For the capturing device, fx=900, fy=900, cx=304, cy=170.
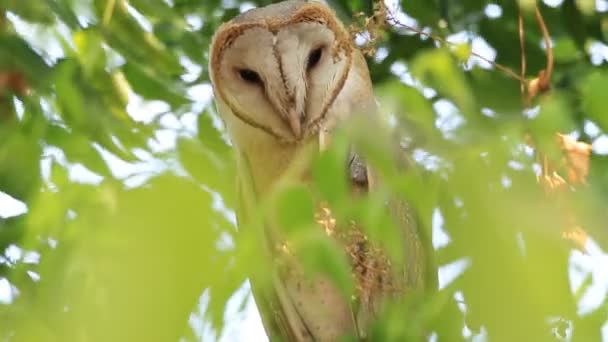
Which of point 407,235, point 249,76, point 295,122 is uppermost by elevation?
point 249,76

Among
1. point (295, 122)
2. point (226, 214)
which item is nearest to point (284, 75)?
point (295, 122)

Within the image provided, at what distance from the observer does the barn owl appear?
8.32 ft

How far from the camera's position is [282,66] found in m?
2.51

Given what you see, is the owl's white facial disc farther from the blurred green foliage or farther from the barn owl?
the blurred green foliage

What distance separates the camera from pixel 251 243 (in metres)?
0.90

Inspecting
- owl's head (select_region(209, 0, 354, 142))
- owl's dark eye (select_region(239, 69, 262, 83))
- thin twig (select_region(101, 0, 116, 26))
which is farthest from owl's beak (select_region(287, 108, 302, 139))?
thin twig (select_region(101, 0, 116, 26))

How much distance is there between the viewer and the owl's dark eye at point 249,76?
2.61 metres

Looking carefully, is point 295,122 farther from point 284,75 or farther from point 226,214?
point 226,214

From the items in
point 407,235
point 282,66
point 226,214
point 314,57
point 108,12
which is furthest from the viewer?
point 314,57

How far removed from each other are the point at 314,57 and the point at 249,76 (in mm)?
200

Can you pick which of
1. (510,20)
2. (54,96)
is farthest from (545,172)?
(510,20)

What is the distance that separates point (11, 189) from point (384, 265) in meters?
0.78

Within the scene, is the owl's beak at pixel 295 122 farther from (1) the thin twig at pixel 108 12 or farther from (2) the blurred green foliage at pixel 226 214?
(2) the blurred green foliage at pixel 226 214

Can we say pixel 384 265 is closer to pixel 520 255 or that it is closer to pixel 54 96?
Answer: pixel 54 96
